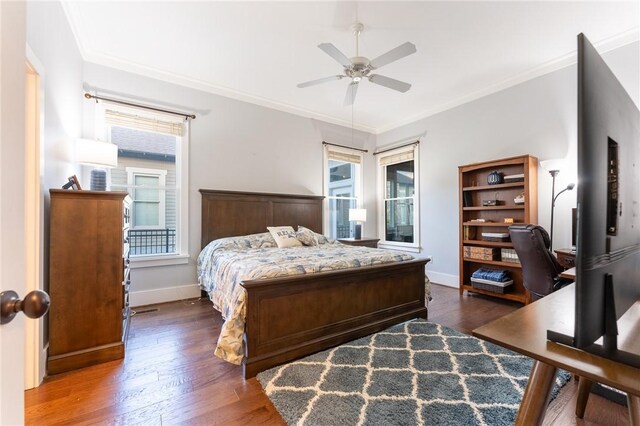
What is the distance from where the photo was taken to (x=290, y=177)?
4730mm

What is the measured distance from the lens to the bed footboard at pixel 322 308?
2.01 meters

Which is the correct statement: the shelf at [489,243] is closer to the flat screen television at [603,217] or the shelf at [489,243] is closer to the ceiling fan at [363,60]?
the ceiling fan at [363,60]

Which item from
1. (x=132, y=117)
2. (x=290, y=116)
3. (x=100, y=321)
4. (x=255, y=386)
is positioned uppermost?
(x=290, y=116)

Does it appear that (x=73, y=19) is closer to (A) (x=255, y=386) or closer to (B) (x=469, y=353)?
(A) (x=255, y=386)

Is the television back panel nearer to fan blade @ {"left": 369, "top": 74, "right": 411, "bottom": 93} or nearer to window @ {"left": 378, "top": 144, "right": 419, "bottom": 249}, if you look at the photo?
fan blade @ {"left": 369, "top": 74, "right": 411, "bottom": 93}

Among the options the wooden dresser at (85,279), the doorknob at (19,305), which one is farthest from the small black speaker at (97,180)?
the doorknob at (19,305)

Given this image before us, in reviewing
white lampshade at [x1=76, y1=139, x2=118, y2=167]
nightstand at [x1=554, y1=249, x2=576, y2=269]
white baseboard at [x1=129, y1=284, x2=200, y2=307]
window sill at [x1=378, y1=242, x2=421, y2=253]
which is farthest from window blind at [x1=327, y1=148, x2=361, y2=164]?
nightstand at [x1=554, y1=249, x2=576, y2=269]

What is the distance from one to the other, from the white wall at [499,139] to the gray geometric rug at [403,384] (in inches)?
88.9

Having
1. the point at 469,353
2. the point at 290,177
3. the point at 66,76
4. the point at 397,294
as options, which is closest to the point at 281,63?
the point at 290,177

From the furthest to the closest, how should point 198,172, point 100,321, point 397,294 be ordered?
point 198,172, point 397,294, point 100,321

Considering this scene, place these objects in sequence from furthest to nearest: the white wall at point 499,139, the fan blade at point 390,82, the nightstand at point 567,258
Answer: the white wall at point 499,139 → the fan blade at point 390,82 → the nightstand at point 567,258

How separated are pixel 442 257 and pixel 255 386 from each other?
3.70 metres

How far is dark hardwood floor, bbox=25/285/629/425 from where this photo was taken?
155 cm

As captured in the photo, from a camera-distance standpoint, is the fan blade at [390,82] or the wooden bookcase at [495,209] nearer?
the fan blade at [390,82]
